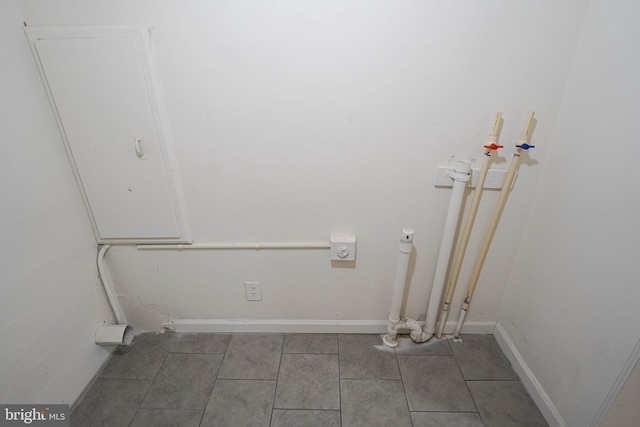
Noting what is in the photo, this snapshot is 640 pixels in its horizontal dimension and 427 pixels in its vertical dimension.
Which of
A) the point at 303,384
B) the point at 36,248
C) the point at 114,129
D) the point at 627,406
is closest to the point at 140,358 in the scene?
the point at 36,248

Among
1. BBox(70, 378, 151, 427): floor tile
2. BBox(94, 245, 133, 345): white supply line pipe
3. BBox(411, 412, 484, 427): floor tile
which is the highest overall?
BBox(94, 245, 133, 345): white supply line pipe

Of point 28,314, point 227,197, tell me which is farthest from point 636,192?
point 28,314

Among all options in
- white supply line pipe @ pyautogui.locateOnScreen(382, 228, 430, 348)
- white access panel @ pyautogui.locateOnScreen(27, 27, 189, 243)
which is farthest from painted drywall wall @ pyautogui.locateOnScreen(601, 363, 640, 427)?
white access panel @ pyautogui.locateOnScreen(27, 27, 189, 243)

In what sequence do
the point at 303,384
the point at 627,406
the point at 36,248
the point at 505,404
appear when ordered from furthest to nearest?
the point at 303,384 < the point at 505,404 < the point at 36,248 < the point at 627,406

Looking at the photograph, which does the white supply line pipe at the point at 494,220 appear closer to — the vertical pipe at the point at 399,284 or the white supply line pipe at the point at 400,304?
the white supply line pipe at the point at 400,304

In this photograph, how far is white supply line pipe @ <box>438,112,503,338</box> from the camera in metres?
1.12

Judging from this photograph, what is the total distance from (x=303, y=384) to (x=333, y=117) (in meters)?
1.26

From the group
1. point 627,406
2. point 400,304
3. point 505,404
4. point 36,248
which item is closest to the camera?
point 627,406

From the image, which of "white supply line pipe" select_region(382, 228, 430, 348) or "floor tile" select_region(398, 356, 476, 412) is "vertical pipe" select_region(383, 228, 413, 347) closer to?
"white supply line pipe" select_region(382, 228, 430, 348)

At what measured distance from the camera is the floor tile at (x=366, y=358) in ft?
4.49

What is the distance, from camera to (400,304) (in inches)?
56.2

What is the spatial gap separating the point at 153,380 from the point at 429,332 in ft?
4.79

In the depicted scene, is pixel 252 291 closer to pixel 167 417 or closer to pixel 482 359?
pixel 167 417

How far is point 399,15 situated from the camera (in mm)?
1009
